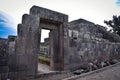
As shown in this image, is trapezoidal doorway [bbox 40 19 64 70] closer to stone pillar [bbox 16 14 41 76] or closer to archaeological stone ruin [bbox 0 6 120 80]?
archaeological stone ruin [bbox 0 6 120 80]

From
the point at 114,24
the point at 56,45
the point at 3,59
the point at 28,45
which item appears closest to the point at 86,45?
the point at 56,45

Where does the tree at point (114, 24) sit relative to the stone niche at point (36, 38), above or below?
above

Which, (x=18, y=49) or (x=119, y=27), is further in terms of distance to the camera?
(x=119, y=27)

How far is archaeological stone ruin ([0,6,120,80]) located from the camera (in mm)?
3775

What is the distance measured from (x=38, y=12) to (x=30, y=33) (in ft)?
2.84

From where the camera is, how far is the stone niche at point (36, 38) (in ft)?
13.0

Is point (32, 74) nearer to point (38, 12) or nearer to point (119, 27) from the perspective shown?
point (38, 12)

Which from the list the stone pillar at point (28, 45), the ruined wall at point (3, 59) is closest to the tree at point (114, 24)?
the stone pillar at point (28, 45)

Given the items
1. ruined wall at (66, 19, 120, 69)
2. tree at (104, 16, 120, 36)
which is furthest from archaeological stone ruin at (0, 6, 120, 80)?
tree at (104, 16, 120, 36)

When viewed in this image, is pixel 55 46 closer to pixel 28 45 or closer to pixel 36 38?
pixel 36 38

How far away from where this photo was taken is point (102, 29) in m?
7.82

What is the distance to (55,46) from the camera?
17.5 feet

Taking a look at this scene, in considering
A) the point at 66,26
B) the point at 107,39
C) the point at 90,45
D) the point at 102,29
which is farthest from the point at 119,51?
the point at 66,26

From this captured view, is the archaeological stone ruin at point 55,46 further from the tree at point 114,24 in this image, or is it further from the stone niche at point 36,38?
the tree at point 114,24
